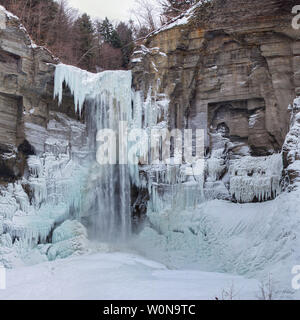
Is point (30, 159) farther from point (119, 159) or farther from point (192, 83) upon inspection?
point (192, 83)

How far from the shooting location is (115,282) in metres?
9.81

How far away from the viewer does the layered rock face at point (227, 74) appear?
47.1 feet

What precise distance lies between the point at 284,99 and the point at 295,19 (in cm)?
278

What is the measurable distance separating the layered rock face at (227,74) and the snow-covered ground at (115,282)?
4554 mm

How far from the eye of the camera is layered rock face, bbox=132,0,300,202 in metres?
14.4

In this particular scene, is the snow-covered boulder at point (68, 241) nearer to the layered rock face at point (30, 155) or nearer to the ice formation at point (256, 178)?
the layered rock face at point (30, 155)

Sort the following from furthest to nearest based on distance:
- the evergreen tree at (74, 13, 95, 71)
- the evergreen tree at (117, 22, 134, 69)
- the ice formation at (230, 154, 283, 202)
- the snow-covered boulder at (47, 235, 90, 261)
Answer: the evergreen tree at (117, 22, 134, 69), the evergreen tree at (74, 13, 95, 71), the snow-covered boulder at (47, 235, 90, 261), the ice formation at (230, 154, 283, 202)

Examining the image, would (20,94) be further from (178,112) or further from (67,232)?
(178,112)

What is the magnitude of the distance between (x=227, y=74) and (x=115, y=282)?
9230 millimetres

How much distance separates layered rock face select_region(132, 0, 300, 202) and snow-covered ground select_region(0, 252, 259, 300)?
4554mm

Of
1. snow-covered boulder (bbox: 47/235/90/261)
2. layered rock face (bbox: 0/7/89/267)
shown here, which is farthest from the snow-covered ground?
layered rock face (bbox: 0/7/89/267)

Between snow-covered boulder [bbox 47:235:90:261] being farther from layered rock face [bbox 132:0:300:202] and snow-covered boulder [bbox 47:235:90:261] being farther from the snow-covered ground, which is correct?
layered rock face [bbox 132:0:300:202]

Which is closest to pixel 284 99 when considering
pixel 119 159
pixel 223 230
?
pixel 223 230

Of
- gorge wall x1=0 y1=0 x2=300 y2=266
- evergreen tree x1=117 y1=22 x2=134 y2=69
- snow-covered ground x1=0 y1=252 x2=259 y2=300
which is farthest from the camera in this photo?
evergreen tree x1=117 y1=22 x2=134 y2=69
